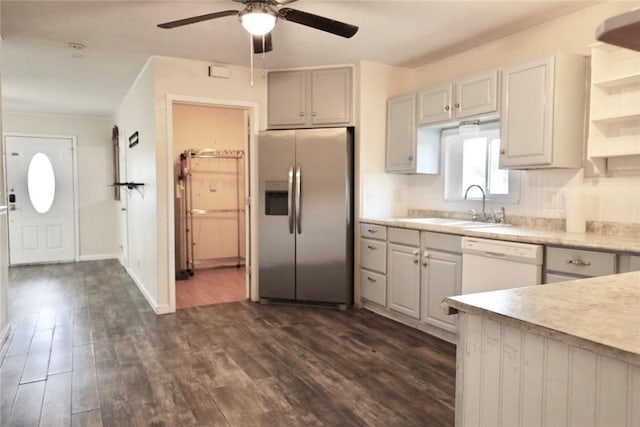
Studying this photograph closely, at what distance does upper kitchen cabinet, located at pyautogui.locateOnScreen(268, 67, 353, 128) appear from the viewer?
430cm

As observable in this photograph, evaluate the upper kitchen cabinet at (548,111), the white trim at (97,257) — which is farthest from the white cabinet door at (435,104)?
the white trim at (97,257)

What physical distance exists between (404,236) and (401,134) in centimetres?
108

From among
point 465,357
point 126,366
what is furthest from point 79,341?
point 465,357

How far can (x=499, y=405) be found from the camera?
1.13 meters

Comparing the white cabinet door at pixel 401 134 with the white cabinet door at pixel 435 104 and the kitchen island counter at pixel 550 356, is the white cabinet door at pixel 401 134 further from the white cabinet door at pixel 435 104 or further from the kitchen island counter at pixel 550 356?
the kitchen island counter at pixel 550 356

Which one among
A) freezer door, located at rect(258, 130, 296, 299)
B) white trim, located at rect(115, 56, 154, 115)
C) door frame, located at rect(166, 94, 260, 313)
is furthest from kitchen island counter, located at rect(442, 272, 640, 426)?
white trim, located at rect(115, 56, 154, 115)

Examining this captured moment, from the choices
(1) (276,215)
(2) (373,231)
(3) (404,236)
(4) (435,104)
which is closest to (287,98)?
(1) (276,215)

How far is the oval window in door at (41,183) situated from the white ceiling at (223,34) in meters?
2.48

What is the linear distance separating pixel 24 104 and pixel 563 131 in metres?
6.90

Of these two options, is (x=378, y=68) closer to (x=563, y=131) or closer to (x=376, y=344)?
(x=563, y=131)

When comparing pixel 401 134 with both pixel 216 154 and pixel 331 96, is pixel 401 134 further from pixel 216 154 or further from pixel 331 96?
pixel 216 154

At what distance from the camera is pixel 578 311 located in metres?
1.09

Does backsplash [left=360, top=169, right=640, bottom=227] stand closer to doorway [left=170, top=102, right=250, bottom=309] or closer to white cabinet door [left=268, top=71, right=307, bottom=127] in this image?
white cabinet door [left=268, top=71, right=307, bottom=127]

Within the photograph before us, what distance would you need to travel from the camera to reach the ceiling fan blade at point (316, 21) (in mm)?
2480
